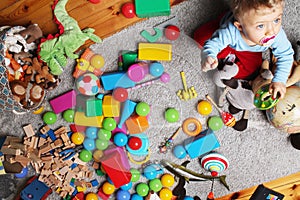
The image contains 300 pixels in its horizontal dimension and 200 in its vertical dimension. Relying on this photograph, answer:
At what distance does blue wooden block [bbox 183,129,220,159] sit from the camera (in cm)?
125

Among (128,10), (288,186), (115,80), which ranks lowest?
(288,186)

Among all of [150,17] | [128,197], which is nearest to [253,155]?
[128,197]

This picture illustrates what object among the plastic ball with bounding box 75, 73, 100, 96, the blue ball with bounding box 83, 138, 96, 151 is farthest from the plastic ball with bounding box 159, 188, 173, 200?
the plastic ball with bounding box 75, 73, 100, 96

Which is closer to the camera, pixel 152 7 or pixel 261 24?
pixel 261 24

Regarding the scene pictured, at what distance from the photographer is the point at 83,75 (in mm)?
1290

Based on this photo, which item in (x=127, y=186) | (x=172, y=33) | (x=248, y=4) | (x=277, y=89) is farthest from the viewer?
(x=127, y=186)

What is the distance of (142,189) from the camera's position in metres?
1.33

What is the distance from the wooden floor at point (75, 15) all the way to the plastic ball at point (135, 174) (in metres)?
0.36

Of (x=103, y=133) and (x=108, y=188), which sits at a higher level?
(x=103, y=133)

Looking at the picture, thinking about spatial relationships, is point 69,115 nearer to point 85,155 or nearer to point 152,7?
point 85,155

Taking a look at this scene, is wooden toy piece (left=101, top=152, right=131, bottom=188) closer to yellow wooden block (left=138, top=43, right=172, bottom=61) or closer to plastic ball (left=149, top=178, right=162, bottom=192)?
plastic ball (left=149, top=178, right=162, bottom=192)

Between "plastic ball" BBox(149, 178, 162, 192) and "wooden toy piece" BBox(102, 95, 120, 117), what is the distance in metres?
0.21

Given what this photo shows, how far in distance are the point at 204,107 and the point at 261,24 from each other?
0.92 ft

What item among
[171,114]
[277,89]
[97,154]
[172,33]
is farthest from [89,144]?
[277,89]
